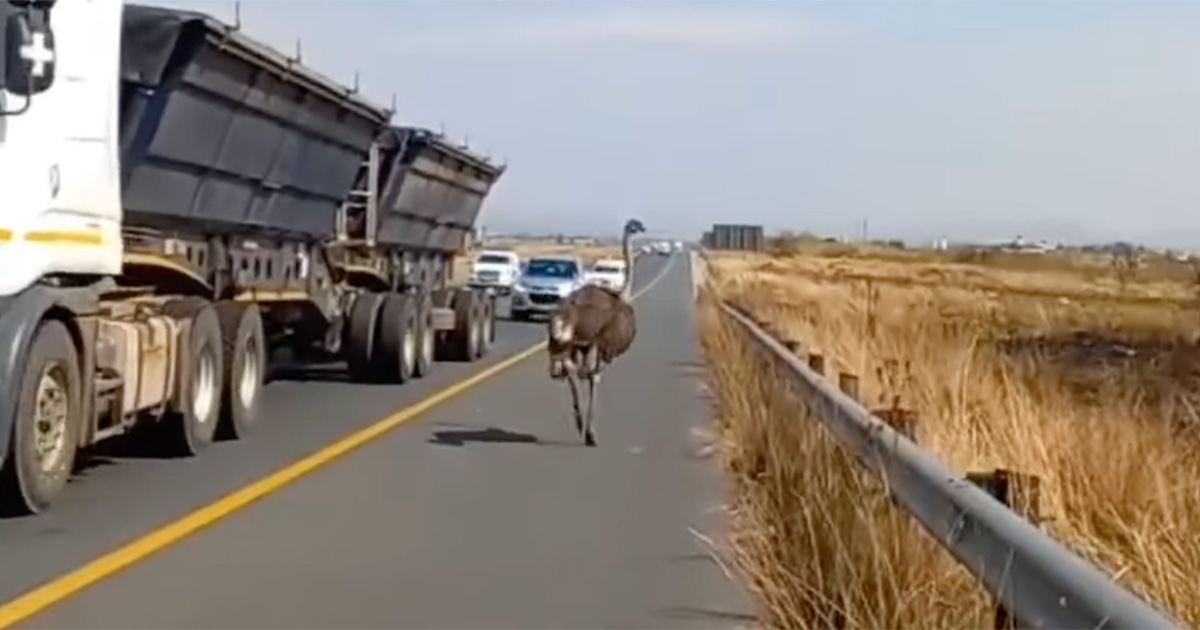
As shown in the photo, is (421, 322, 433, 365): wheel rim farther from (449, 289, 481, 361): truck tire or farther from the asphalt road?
the asphalt road

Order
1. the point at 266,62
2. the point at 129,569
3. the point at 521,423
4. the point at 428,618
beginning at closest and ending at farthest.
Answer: the point at 428,618 → the point at 129,569 → the point at 266,62 → the point at 521,423

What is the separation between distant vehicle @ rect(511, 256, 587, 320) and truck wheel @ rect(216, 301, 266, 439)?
3133 centimetres

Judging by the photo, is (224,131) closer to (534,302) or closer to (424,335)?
(424,335)

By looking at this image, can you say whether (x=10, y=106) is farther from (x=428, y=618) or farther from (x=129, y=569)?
(x=428, y=618)

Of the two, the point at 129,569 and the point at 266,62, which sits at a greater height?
the point at 266,62

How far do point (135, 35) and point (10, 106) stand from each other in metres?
4.10

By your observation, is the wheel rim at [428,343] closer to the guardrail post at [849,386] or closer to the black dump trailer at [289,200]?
the black dump trailer at [289,200]

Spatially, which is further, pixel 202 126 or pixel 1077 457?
pixel 202 126

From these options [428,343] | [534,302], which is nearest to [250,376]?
[428,343]

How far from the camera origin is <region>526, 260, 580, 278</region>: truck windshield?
52250mm

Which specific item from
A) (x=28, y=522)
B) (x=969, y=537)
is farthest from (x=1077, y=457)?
(x=28, y=522)

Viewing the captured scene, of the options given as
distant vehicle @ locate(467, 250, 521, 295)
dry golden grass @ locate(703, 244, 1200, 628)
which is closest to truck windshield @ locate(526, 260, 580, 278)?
distant vehicle @ locate(467, 250, 521, 295)

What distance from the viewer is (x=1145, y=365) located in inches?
994

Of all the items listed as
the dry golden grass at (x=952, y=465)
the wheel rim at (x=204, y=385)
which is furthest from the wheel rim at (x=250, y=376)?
the dry golden grass at (x=952, y=465)
